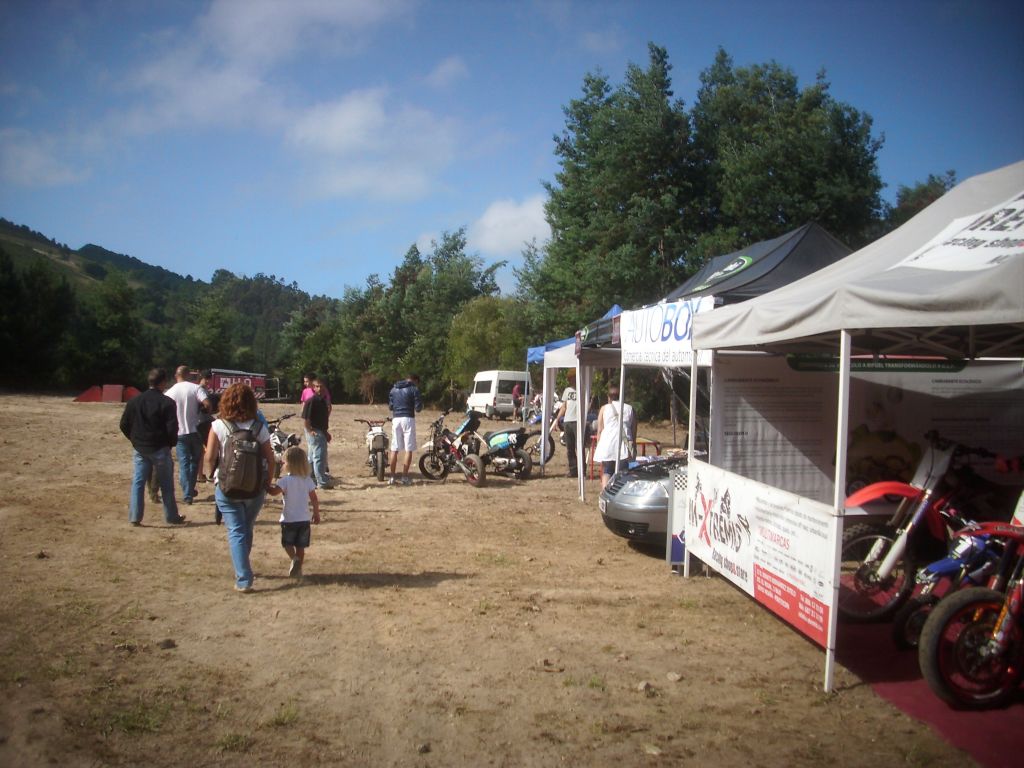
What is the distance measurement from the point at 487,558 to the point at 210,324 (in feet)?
206

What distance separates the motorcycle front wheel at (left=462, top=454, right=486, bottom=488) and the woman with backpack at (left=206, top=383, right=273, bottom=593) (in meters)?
6.35

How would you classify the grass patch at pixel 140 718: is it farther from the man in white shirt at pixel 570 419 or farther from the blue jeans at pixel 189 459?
the man in white shirt at pixel 570 419

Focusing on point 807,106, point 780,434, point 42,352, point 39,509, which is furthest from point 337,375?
point 780,434

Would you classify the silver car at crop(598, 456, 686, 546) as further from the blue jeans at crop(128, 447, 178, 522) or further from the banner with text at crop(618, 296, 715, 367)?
the blue jeans at crop(128, 447, 178, 522)

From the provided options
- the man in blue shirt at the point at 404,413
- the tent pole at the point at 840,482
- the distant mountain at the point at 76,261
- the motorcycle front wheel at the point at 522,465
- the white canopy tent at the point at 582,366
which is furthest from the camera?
the distant mountain at the point at 76,261

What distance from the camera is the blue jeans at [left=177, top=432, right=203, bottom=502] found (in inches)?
381

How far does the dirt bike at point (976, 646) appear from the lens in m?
3.97

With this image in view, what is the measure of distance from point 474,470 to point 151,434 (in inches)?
211

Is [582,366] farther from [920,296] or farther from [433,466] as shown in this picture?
[920,296]

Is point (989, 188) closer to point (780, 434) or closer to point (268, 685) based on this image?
point (780, 434)

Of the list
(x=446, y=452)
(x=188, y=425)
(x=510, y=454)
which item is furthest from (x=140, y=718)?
(x=510, y=454)

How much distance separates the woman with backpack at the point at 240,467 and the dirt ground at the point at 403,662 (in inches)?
18.1

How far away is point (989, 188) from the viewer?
535 cm

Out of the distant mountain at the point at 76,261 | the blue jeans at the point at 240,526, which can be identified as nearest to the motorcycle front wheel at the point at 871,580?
the blue jeans at the point at 240,526
